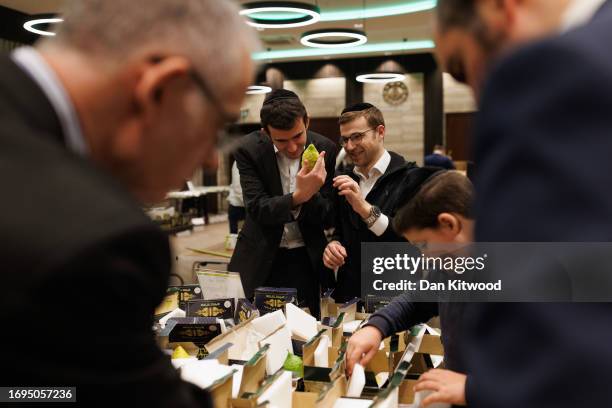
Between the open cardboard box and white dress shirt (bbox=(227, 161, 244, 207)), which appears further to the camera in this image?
white dress shirt (bbox=(227, 161, 244, 207))

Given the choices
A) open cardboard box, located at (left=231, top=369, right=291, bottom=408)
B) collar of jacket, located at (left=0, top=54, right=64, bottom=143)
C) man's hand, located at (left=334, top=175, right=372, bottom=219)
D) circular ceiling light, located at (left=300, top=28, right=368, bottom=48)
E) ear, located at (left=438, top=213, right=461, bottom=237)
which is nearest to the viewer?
collar of jacket, located at (left=0, top=54, right=64, bottom=143)

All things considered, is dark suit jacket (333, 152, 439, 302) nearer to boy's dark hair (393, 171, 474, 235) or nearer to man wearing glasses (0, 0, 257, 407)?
boy's dark hair (393, 171, 474, 235)

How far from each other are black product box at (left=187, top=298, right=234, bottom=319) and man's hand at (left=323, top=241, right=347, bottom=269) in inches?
23.2

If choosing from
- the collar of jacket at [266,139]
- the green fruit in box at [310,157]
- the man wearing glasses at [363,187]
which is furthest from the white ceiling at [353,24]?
the green fruit in box at [310,157]

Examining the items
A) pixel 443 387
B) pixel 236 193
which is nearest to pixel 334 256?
pixel 443 387

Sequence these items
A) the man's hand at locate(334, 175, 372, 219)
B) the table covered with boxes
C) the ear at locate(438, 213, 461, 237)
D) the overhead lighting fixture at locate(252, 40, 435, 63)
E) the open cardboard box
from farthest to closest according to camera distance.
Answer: the overhead lighting fixture at locate(252, 40, 435, 63) → the man's hand at locate(334, 175, 372, 219) → the ear at locate(438, 213, 461, 237) → the table covered with boxes → the open cardboard box

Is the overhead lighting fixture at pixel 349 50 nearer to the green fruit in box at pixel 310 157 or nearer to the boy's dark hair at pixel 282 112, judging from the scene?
the boy's dark hair at pixel 282 112

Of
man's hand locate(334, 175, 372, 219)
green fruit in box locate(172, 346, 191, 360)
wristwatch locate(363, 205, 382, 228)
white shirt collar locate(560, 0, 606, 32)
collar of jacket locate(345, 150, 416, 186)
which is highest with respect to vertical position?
Result: white shirt collar locate(560, 0, 606, 32)

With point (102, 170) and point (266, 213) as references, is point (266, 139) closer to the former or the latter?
point (266, 213)

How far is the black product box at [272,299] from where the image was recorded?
2.00 meters

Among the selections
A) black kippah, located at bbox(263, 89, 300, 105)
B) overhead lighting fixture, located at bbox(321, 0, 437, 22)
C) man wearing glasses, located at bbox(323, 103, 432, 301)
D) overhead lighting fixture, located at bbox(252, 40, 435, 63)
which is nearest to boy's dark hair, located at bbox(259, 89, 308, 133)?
black kippah, located at bbox(263, 89, 300, 105)

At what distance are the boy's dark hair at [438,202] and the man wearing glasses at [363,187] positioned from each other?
929 millimetres

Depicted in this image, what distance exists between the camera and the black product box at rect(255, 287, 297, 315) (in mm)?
2000

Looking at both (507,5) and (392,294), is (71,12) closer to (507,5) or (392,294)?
(507,5)
